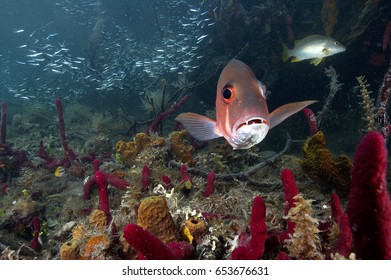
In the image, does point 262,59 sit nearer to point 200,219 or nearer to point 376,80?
point 376,80

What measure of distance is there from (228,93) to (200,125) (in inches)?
23.1

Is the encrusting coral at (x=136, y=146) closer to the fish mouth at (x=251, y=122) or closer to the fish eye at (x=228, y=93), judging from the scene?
the fish eye at (x=228, y=93)

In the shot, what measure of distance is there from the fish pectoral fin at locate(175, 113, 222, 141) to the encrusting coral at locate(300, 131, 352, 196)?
1806mm

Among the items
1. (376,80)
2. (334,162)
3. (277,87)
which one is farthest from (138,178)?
(376,80)

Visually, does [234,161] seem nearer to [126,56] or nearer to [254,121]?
[254,121]

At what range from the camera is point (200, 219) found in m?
2.72

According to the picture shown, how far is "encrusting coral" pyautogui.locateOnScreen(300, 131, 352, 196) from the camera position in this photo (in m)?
3.60

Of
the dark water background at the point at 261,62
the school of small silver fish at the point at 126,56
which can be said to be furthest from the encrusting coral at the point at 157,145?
the school of small silver fish at the point at 126,56

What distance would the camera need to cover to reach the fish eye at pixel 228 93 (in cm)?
204

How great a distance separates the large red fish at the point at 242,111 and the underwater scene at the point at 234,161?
1 cm

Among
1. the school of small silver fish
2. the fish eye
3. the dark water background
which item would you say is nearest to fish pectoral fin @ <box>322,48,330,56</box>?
the dark water background

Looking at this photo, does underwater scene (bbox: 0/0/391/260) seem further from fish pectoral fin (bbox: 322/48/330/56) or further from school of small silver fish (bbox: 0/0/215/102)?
school of small silver fish (bbox: 0/0/215/102)

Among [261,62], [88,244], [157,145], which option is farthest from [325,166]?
[261,62]

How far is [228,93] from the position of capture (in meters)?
2.06
